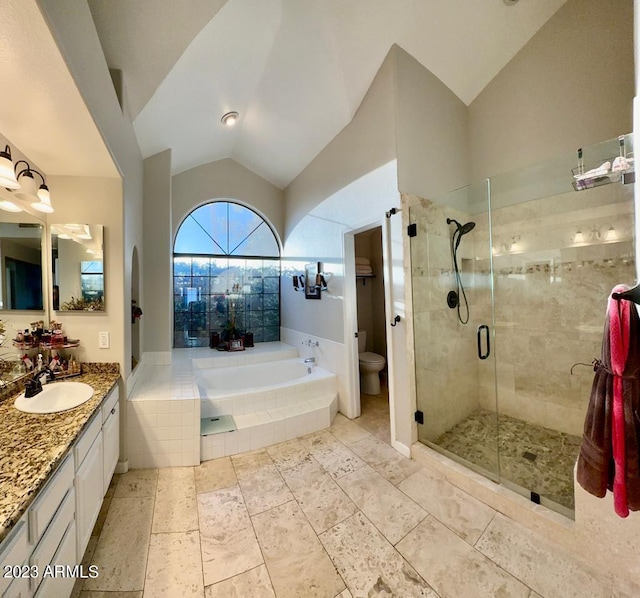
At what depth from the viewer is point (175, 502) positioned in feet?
5.76

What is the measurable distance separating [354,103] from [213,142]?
1.92 metres

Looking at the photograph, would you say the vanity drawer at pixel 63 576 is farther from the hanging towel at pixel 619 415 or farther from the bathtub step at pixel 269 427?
the hanging towel at pixel 619 415

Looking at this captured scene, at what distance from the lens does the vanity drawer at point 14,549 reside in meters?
0.70

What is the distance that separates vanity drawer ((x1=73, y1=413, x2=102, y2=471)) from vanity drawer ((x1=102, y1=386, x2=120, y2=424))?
0.32 feet

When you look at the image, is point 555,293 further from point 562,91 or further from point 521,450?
point 562,91

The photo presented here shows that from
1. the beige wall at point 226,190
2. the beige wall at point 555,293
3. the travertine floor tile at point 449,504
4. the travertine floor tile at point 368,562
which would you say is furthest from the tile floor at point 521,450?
the beige wall at point 226,190

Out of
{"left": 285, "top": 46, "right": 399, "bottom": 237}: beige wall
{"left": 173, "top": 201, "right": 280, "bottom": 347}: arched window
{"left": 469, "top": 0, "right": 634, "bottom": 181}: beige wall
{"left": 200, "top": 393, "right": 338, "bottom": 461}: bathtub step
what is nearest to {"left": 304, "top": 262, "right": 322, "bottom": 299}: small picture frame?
{"left": 285, "top": 46, "right": 399, "bottom": 237}: beige wall

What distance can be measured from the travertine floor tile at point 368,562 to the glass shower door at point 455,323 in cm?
94

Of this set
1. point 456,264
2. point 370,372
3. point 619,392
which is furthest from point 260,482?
point 456,264

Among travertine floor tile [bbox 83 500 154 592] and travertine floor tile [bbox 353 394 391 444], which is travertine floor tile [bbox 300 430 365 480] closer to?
travertine floor tile [bbox 353 394 391 444]

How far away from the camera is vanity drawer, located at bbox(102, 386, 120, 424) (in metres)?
1.65

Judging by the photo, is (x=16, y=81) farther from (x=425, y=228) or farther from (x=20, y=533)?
(x=425, y=228)

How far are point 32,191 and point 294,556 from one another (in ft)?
8.49

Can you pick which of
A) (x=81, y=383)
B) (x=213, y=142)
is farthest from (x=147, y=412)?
(x=213, y=142)
